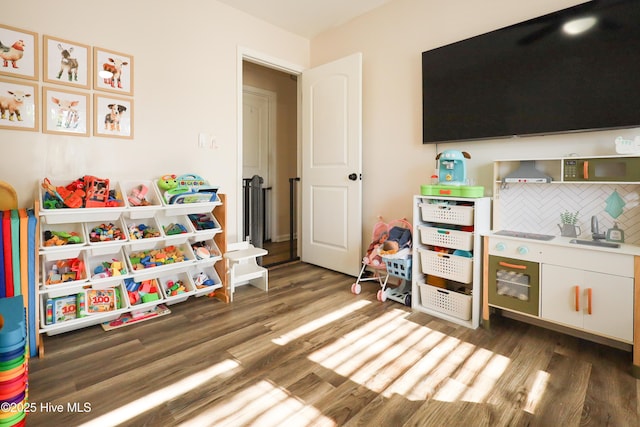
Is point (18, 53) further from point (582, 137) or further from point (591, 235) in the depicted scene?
point (591, 235)

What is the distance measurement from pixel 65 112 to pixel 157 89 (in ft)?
2.14

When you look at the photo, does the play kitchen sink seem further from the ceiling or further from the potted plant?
the ceiling

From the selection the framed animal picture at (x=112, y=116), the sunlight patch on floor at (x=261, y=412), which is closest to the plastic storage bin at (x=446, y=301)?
the sunlight patch on floor at (x=261, y=412)

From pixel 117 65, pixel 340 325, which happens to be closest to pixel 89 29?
pixel 117 65

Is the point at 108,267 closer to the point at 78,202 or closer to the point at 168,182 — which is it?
the point at 78,202

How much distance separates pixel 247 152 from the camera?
4.78 meters

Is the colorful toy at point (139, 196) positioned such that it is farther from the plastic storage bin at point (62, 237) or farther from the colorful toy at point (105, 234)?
the plastic storage bin at point (62, 237)

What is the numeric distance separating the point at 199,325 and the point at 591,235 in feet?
8.31

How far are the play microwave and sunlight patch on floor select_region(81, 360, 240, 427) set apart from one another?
85.9 inches

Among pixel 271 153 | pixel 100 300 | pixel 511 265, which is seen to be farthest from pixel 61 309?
→ pixel 271 153

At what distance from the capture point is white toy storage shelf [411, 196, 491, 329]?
2.24 meters

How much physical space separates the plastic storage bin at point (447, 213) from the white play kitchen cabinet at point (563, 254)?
7.2 inches

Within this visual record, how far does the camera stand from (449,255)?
92.7 inches

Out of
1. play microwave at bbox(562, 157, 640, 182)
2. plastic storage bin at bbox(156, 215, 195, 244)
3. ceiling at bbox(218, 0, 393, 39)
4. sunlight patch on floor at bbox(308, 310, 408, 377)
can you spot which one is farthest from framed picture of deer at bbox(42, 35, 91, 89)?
play microwave at bbox(562, 157, 640, 182)
